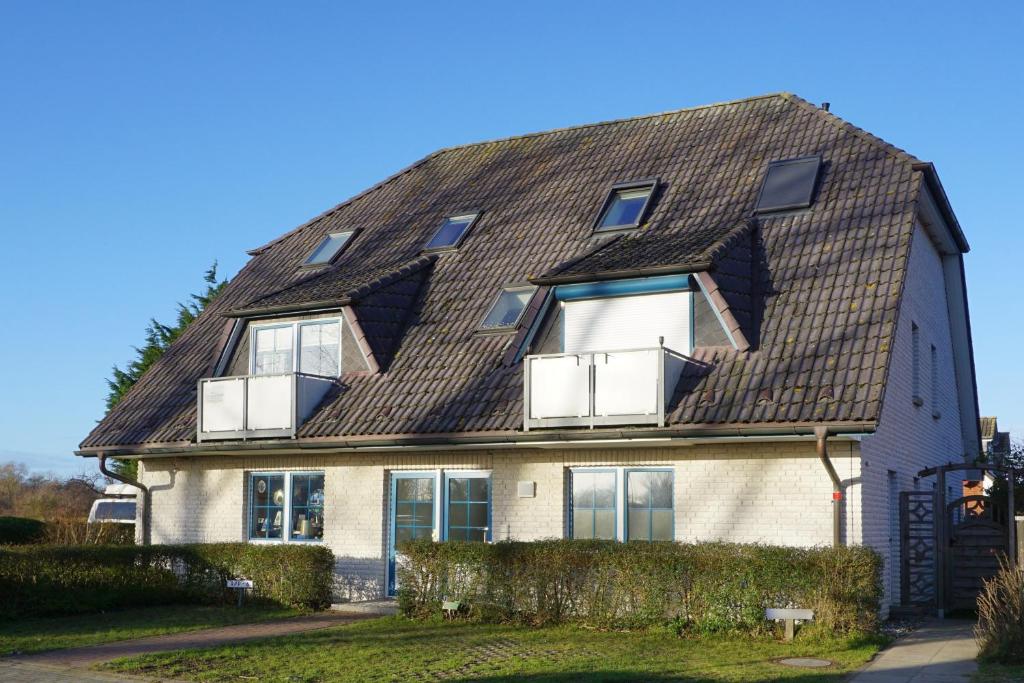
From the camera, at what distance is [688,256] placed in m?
17.8

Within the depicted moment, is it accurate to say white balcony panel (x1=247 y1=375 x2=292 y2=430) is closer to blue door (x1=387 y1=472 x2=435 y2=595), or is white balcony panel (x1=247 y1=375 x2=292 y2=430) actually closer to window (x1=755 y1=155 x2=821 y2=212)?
blue door (x1=387 y1=472 x2=435 y2=595)

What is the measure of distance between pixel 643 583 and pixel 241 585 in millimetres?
7374

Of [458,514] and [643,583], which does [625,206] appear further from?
[643,583]

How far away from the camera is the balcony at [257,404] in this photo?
2036 centimetres

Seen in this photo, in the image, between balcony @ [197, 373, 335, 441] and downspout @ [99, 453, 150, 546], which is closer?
balcony @ [197, 373, 335, 441]

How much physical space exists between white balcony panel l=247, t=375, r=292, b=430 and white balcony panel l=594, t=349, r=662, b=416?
605cm

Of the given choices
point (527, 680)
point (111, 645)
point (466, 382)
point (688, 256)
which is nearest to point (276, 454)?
point (466, 382)

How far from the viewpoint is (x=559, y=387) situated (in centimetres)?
1762

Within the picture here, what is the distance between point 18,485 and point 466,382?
46.0 meters

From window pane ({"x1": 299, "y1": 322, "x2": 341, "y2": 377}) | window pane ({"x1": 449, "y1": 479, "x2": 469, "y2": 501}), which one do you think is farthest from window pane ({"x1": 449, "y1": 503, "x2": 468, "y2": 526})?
window pane ({"x1": 299, "y1": 322, "x2": 341, "y2": 377})

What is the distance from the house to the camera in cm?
1673

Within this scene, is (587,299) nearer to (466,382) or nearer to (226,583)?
(466,382)

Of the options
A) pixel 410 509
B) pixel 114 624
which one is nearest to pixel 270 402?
pixel 410 509

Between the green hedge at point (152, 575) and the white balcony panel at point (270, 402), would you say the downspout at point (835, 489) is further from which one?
the white balcony panel at point (270, 402)
